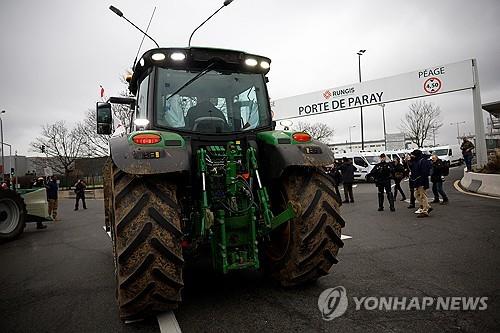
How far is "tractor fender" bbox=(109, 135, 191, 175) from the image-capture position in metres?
3.12

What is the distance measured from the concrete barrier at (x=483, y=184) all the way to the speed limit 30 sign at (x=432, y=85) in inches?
221

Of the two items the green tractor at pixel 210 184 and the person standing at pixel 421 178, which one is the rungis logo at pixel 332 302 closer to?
the green tractor at pixel 210 184

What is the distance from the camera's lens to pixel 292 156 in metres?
3.74

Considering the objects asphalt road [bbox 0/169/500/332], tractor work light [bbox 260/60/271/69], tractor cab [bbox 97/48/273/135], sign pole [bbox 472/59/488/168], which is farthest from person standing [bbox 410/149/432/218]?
sign pole [bbox 472/59/488/168]

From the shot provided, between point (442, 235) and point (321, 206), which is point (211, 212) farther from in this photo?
point (442, 235)

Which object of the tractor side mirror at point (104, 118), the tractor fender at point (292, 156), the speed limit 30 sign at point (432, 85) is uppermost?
the speed limit 30 sign at point (432, 85)

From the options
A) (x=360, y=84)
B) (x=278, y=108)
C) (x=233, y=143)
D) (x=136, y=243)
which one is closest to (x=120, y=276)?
(x=136, y=243)

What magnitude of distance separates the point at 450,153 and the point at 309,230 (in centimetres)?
4103

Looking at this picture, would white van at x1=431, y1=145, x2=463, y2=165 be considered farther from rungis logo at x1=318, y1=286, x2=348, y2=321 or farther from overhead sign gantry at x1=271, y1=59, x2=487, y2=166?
rungis logo at x1=318, y1=286, x2=348, y2=321

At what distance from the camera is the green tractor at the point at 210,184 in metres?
3.08

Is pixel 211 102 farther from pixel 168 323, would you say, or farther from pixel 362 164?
pixel 362 164

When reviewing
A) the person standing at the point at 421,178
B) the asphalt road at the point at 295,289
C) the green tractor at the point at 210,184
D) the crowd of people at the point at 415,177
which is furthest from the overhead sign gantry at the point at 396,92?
the green tractor at the point at 210,184

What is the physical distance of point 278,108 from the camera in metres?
25.4

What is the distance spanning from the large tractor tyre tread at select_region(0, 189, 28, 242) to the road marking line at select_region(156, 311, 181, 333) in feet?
26.3
